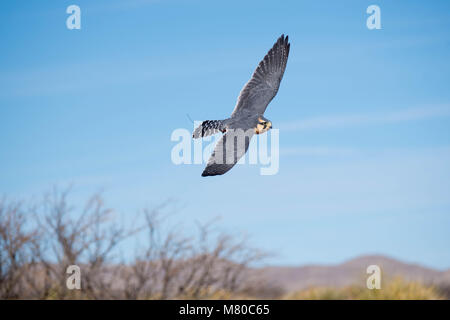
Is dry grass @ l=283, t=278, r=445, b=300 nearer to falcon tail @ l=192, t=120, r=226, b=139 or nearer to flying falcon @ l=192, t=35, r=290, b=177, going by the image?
flying falcon @ l=192, t=35, r=290, b=177

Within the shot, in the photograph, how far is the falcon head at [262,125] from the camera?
388cm

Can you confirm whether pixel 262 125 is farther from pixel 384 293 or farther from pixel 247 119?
pixel 384 293

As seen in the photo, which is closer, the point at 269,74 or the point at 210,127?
the point at 210,127

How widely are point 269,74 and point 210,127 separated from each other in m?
1.71

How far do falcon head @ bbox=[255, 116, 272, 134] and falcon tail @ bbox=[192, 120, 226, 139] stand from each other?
329 mm

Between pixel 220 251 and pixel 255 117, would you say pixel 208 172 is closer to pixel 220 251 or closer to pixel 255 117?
pixel 255 117

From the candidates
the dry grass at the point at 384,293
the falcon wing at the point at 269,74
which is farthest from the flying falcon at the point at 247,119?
the dry grass at the point at 384,293

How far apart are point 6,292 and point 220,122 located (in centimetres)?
986

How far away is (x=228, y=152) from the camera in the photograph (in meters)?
3.81

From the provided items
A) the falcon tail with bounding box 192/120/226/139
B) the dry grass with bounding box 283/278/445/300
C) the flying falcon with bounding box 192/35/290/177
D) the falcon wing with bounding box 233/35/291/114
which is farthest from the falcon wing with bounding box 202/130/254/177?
the dry grass with bounding box 283/278/445/300

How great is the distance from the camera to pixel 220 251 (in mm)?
12836

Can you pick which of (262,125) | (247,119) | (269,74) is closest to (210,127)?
(247,119)
